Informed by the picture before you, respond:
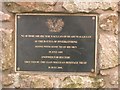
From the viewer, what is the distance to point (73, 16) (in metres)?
2.43

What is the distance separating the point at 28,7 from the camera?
7.89ft

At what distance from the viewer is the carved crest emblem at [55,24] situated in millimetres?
2436

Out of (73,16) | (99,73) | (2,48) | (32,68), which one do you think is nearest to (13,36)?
(2,48)

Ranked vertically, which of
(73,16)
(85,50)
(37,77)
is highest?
(73,16)

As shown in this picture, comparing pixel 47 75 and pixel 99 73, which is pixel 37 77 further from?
pixel 99 73

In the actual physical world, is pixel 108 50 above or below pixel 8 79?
above

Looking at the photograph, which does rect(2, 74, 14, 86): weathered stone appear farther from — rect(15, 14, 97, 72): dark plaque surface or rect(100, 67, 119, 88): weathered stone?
rect(100, 67, 119, 88): weathered stone

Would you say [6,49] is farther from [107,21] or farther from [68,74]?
[107,21]

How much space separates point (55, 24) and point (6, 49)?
0.41 metres

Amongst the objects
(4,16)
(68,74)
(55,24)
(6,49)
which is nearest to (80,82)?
(68,74)

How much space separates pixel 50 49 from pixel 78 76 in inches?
11.5

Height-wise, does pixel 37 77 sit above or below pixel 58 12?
below

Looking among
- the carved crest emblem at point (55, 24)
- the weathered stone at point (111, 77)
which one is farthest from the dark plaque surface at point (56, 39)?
the weathered stone at point (111, 77)

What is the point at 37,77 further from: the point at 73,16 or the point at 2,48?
the point at 73,16
